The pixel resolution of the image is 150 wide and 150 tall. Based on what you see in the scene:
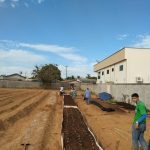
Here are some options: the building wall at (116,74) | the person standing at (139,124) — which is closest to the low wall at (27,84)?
the building wall at (116,74)

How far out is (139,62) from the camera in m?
36.7

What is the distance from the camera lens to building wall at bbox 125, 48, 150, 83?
36500mm

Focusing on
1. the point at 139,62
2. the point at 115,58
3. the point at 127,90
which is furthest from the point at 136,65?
the point at 127,90

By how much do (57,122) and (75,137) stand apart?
495 centimetres

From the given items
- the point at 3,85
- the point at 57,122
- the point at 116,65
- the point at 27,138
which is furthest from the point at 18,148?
the point at 3,85

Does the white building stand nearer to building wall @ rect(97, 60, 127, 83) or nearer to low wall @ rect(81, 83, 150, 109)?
building wall @ rect(97, 60, 127, 83)

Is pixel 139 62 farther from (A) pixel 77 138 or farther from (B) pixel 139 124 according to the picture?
(B) pixel 139 124

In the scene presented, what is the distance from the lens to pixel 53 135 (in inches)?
491

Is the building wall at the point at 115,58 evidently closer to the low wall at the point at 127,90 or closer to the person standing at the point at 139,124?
the low wall at the point at 127,90

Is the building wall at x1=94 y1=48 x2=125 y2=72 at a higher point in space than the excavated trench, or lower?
higher

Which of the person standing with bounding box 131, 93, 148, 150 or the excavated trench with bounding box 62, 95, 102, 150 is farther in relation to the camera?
the excavated trench with bounding box 62, 95, 102, 150

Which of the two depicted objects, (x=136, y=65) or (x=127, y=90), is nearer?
(x=127, y=90)

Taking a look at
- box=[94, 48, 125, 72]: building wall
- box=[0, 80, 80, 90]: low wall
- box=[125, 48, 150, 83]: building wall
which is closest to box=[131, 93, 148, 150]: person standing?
box=[125, 48, 150, 83]: building wall

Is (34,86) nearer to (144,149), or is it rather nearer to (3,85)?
(3,85)
